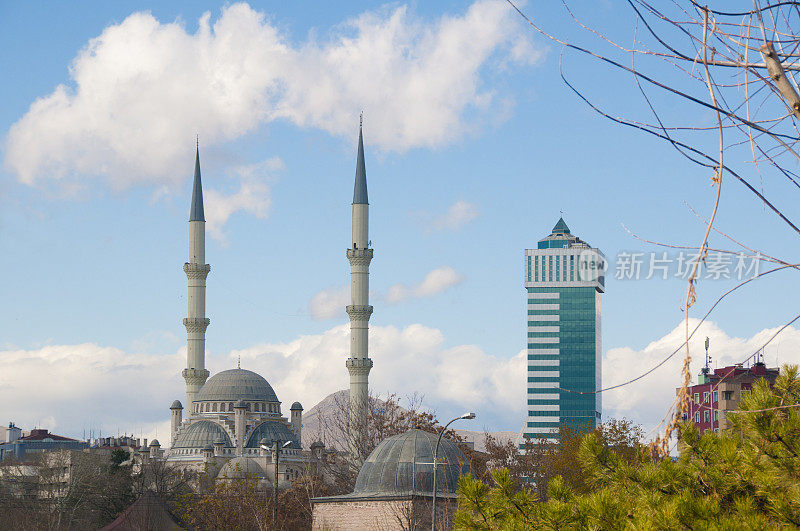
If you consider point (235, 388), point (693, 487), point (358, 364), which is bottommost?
point (235, 388)

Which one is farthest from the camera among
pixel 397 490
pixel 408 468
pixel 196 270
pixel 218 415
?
pixel 218 415

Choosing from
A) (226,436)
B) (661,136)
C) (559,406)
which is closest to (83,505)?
(226,436)

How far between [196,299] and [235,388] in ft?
36.5

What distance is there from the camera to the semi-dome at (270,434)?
281 feet

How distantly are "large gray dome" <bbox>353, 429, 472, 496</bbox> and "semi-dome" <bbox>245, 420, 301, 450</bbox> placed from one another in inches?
1813

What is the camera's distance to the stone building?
117 feet

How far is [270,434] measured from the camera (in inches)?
3420

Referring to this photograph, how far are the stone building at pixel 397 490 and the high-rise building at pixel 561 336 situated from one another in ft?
382

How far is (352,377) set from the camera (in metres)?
81.1

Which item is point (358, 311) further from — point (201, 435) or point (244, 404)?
point (201, 435)

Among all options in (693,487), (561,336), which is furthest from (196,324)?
(561,336)

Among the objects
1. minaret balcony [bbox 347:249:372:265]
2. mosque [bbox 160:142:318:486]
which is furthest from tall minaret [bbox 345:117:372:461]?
mosque [bbox 160:142:318:486]

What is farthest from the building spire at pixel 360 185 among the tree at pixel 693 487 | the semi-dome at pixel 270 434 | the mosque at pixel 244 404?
the tree at pixel 693 487

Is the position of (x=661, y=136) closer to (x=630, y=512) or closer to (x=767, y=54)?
Result: (x=767, y=54)
